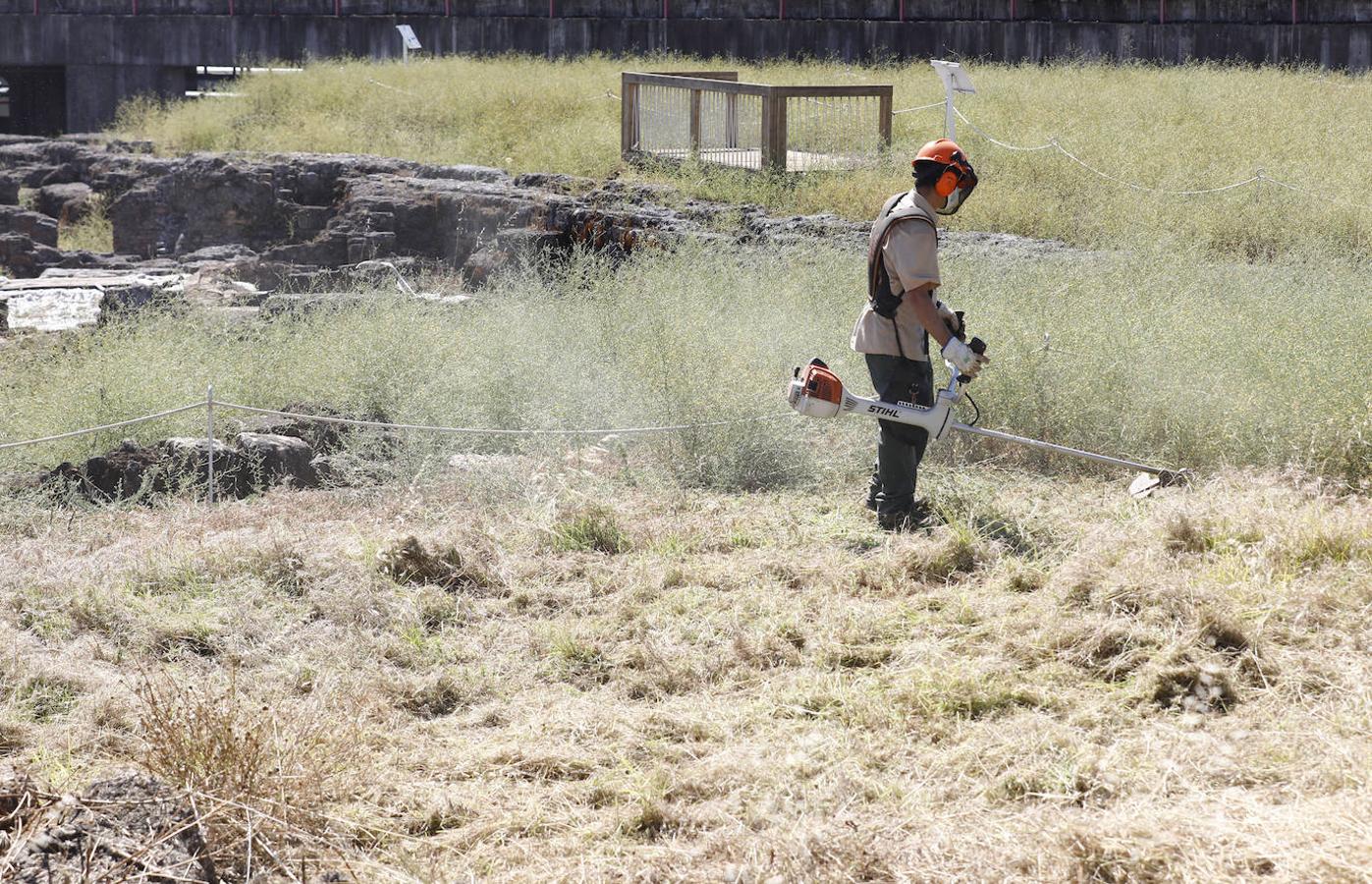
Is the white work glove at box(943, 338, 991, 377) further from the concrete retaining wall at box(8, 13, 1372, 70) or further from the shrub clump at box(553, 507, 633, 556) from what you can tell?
the concrete retaining wall at box(8, 13, 1372, 70)

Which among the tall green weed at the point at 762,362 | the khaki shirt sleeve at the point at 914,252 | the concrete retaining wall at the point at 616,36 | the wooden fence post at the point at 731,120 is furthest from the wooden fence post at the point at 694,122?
the khaki shirt sleeve at the point at 914,252

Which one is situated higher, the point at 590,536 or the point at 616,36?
the point at 616,36

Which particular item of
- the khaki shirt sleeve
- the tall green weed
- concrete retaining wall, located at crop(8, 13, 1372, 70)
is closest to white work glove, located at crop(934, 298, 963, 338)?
the khaki shirt sleeve

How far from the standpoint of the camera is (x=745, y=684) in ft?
15.5

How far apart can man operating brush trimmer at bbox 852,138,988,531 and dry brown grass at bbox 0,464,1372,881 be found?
0.84ft

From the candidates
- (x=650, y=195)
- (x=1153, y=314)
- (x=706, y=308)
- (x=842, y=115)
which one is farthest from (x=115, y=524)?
(x=842, y=115)

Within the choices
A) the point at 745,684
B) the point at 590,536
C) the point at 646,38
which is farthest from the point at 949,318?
the point at 646,38

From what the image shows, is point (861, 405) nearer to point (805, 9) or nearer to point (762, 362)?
point (762, 362)

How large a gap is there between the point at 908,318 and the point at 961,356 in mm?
375

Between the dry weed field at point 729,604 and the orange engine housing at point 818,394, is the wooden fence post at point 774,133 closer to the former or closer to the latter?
the dry weed field at point 729,604

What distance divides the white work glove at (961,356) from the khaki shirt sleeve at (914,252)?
11.4 inches

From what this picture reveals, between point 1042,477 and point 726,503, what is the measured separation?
1.58 m

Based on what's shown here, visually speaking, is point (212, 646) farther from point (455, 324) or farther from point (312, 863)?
point (455, 324)

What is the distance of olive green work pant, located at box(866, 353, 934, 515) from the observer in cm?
626
